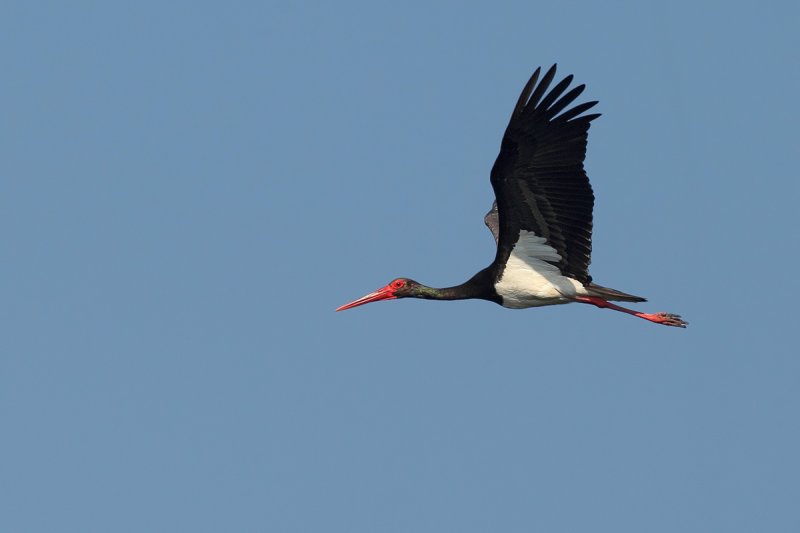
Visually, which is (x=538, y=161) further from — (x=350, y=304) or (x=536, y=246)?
(x=350, y=304)

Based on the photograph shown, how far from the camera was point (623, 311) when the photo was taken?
97.7ft

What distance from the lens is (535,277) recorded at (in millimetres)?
28297

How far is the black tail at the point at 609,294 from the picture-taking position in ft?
92.4

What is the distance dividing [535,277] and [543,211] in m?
1.52

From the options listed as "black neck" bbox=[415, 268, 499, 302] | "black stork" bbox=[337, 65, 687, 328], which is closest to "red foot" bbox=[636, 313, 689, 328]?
"black stork" bbox=[337, 65, 687, 328]

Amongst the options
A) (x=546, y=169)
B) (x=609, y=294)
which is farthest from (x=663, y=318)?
(x=546, y=169)

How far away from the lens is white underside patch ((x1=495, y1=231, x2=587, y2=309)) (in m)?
27.9

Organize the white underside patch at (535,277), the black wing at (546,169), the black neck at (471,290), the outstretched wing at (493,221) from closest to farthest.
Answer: the black wing at (546,169), the white underside patch at (535,277), the black neck at (471,290), the outstretched wing at (493,221)

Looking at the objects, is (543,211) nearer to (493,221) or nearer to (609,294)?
(609,294)

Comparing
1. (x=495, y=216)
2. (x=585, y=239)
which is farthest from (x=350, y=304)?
(x=585, y=239)

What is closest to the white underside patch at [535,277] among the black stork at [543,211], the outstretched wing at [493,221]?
the black stork at [543,211]

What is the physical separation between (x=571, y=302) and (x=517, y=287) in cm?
115

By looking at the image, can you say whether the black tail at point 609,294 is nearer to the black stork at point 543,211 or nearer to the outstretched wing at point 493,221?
the black stork at point 543,211

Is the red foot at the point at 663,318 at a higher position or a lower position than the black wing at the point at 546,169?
lower
